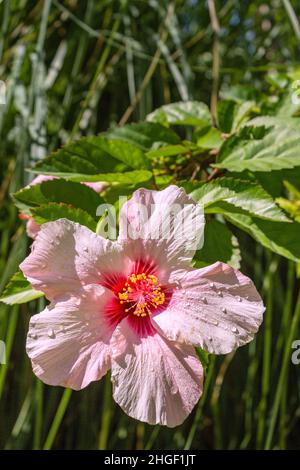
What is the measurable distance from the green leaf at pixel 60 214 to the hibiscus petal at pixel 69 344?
6 cm

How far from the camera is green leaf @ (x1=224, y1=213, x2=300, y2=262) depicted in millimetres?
472

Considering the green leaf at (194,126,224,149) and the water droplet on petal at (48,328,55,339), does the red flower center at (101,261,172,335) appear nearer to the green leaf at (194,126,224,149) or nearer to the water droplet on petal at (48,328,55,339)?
the water droplet on petal at (48,328,55,339)

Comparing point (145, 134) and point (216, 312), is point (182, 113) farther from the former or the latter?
point (216, 312)

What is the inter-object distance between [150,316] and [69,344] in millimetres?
69

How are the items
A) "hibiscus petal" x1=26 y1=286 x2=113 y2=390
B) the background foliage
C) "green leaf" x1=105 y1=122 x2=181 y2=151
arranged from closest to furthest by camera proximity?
"hibiscus petal" x1=26 y1=286 x2=113 y2=390, the background foliage, "green leaf" x1=105 y1=122 x2=181 y2=151

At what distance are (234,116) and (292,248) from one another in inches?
8.5

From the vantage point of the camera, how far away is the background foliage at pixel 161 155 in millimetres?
514

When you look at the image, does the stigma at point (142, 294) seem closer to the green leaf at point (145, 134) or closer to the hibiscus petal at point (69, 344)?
the hibiscus petal at point (69, 344)

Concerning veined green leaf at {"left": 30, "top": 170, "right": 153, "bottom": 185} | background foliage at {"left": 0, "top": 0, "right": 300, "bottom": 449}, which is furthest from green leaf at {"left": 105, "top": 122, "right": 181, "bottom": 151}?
veined green leaf at {"left": 30, "top": 170, "right": 153, "bottom": 185}

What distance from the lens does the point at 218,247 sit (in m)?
0.50

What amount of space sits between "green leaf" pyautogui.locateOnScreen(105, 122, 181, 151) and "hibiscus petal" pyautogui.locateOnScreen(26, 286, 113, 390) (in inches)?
9.3

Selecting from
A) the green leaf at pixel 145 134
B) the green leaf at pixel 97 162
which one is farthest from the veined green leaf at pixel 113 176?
the green leaf at pixel 145 134

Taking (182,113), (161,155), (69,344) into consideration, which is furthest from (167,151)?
(69,344)
